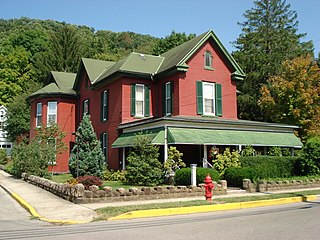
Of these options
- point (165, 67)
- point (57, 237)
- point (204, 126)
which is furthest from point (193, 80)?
point (57, 237)

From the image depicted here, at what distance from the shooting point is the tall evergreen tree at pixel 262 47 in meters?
43.1

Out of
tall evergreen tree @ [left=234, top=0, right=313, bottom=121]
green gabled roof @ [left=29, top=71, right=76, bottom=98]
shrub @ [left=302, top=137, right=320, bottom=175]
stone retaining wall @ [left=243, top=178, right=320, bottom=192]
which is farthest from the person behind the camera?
tall evergreen tree @ [left=234, top=0, right=313, bottom=121]

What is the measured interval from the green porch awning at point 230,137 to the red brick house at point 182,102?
7 centimetres

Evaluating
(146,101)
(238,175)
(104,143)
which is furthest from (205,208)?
(104,143)

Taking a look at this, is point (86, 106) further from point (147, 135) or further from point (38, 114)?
point (147, 135)

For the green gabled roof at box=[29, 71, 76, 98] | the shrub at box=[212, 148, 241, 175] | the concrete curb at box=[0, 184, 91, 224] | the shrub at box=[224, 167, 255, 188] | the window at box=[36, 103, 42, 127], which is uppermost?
the green gabled roof at box=[29, 71, 76, 98]

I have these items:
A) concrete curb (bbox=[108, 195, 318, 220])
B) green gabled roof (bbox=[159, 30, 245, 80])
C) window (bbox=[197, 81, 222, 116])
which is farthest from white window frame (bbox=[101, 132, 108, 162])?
concrete curb (bbox=[108, 195, 318, 220])

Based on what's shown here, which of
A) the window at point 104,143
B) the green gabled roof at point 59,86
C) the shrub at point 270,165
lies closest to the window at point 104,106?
the window at point 104,143

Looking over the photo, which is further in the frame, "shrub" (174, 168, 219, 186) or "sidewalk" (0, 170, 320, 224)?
"shrub" (174, 168, 219, 186)

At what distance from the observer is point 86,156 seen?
2281 centimetres

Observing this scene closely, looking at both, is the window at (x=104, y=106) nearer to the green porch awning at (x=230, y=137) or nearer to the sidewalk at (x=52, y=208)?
the green porch awning at (x=230, y=137)

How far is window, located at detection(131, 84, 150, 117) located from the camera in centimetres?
2730

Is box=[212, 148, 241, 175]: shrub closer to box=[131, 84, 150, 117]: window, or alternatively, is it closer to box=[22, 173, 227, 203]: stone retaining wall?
box=[22, 173, 227, 203]: stone retaining wall

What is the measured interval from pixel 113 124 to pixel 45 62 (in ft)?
123
